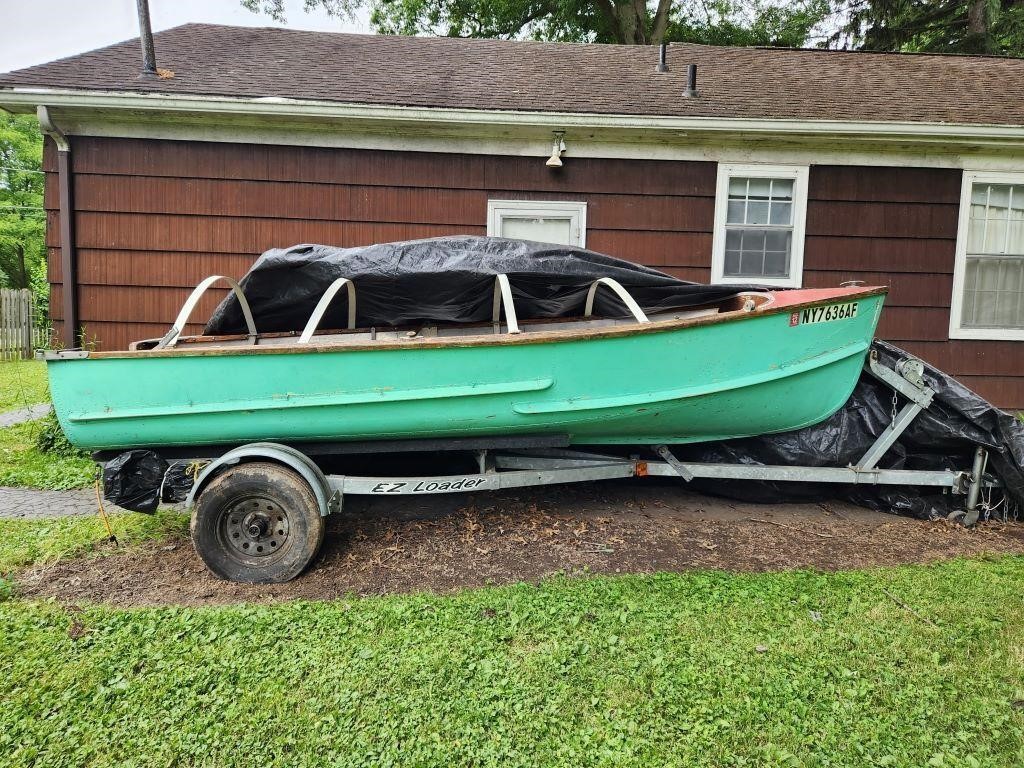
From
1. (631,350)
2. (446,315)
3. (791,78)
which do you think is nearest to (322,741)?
(631,350)

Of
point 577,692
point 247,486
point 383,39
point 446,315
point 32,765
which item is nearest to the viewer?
point 32,765

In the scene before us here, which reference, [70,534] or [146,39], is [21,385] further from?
[70,534]

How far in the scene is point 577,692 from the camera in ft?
7.03

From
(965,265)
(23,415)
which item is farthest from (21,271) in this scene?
(965,265)

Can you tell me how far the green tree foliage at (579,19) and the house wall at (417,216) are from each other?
43.8 feet

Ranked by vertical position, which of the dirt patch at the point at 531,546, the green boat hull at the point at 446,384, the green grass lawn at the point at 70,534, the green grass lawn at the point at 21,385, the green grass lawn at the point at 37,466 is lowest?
the green grass lawn at the point at 21,385

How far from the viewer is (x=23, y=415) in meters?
6.82

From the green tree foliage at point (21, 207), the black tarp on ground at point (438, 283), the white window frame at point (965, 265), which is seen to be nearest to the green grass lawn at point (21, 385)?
the black tarp on ground at point (438, 283)

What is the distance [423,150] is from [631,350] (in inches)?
151

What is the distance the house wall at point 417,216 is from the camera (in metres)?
5.75

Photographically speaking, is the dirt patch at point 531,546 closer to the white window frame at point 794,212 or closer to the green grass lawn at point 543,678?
the green grass lawn at point 543,678

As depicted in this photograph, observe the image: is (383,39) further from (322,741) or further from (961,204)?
(322,741)

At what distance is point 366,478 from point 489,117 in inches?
153

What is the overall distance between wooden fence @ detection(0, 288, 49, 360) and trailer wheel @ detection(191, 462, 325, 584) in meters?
13.9
